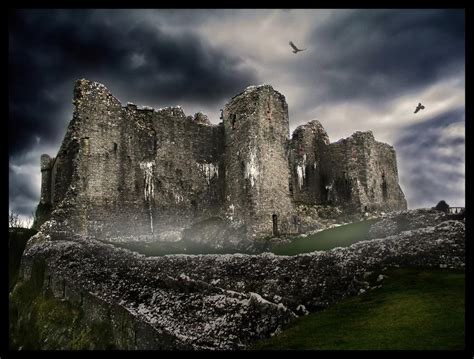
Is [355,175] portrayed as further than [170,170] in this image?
Yes

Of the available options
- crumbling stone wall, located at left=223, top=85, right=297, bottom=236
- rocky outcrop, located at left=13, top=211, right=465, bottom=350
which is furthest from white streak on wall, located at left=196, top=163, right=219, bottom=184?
rocky outcrop, located at left=13, top=211, right=465, bottom=350

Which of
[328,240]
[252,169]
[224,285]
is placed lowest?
[224,285]

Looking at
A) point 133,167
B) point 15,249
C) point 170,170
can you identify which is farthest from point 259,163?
point 15,249

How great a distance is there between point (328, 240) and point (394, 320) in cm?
900

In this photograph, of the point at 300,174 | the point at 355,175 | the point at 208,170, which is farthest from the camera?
the point at 300,174

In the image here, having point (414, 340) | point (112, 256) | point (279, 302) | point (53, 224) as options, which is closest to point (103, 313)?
point (112, 256)

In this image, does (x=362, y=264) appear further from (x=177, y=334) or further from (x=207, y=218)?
(x=207, y=218)

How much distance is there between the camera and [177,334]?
17.0 metres

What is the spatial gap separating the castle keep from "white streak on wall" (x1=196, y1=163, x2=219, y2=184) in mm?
63

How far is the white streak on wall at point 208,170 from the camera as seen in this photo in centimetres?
3472

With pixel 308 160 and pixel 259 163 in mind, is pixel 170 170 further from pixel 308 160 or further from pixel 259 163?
pixel 308 160

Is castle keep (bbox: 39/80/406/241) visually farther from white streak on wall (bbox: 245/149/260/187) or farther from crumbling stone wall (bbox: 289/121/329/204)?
crumbling stone wall (bbox: 289/121/329/204)

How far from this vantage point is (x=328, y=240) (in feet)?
77.7

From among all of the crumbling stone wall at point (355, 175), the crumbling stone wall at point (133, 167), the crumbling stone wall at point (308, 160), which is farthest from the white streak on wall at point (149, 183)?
the crumbling stone wall at point (355, 175)
